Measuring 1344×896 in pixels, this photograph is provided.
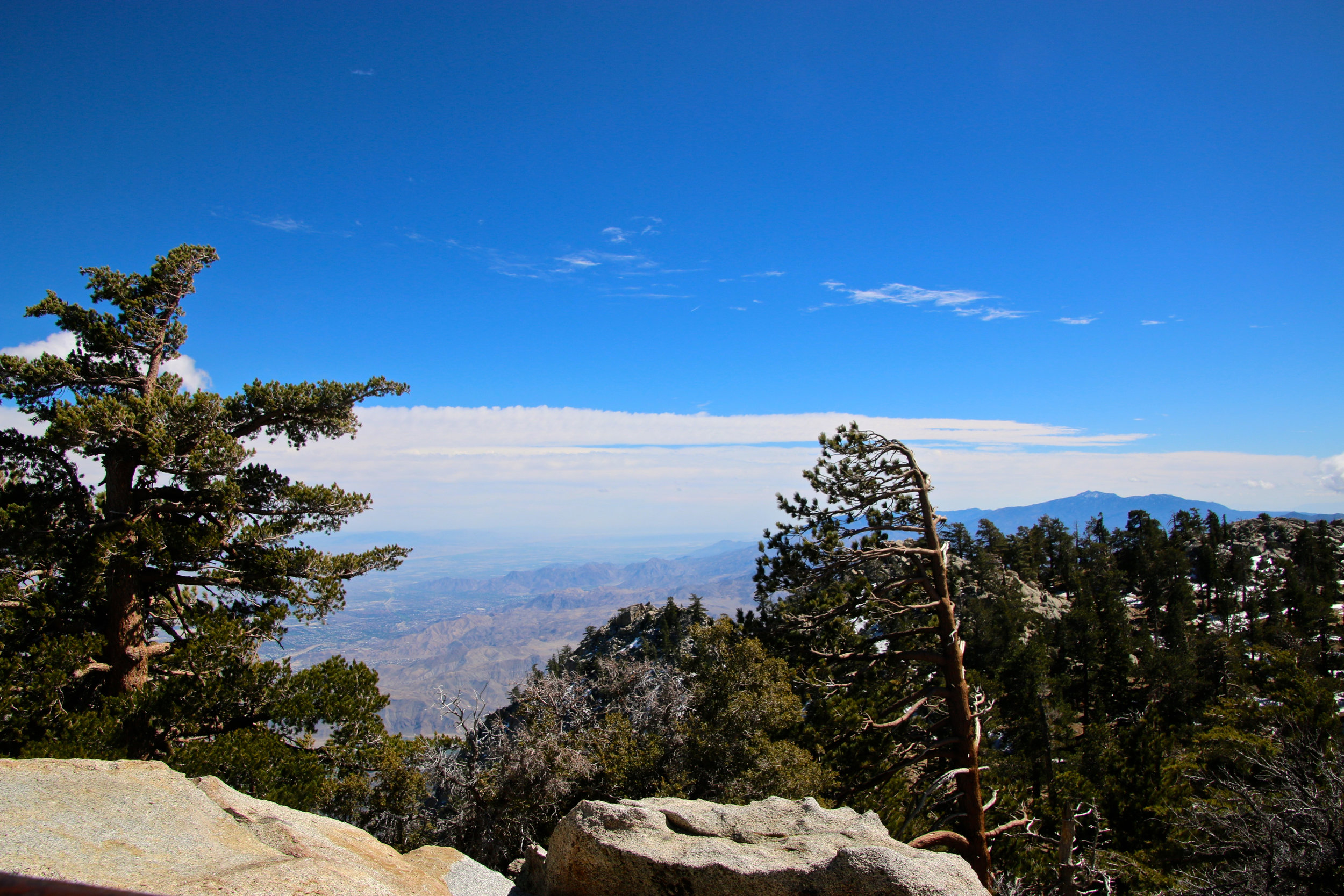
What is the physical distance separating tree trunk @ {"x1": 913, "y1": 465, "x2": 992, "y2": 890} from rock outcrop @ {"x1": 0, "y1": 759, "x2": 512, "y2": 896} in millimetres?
8035

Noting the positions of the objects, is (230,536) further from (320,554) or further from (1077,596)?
(1077,596)

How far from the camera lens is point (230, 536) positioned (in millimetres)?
14453

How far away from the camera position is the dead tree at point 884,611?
1124 centimetres

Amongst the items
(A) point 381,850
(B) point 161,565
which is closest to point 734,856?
(A) point 381,850

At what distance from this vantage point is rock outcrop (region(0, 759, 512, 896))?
241 inches

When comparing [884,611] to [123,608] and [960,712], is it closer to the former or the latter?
[960,712]

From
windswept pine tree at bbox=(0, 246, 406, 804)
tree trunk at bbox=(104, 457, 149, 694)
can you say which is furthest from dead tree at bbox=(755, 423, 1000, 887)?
tree trunk at bbox=(104, 457, 149, 694)

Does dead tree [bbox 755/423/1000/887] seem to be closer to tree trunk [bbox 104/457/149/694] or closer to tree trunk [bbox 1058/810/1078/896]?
tree trunk [bbox 1058/810/1078/896]

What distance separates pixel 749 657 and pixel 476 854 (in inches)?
418

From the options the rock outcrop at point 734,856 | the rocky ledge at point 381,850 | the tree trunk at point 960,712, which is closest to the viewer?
the rocky ledge at point 381,850

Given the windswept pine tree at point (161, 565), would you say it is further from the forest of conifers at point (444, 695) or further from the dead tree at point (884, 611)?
the dead tree at point (884, 611)

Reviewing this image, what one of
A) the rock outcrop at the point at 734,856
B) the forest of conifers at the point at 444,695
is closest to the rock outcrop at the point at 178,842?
the rock outcrop at the point at 734,856

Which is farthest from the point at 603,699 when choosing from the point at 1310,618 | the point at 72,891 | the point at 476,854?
the point at 1310,618

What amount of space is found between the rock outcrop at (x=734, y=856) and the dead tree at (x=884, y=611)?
2.32 m
